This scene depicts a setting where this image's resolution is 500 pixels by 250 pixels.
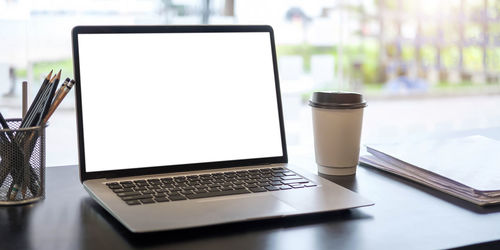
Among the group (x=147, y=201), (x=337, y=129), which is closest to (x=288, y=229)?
(x=147, y=201)

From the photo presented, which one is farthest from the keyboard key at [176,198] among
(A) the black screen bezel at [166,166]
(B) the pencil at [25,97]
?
(B) the pencil at [25,97]

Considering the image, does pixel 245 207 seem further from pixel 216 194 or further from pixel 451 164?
pixel 451 164

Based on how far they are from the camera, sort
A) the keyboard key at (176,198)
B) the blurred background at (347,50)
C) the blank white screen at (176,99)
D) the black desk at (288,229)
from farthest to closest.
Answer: the blurred background at (347,50) < the blank white screen at (176,99) < the keyboard key at (176,198) < the black desk at (288,229)

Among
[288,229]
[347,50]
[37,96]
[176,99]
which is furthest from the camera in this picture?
[347,50]

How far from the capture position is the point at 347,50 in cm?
556

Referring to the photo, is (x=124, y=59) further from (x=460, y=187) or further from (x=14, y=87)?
(x=14, y=87)

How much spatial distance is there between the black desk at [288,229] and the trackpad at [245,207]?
1cm

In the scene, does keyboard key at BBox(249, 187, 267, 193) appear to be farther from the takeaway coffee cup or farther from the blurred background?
the blurred background

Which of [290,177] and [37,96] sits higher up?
[37,96]

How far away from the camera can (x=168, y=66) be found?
3.09 feet

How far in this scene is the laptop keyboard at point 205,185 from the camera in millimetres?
785

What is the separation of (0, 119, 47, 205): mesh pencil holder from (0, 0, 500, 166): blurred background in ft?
8.09

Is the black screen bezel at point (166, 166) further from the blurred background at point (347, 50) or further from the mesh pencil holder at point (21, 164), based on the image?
the blurred background at point (347, 50)

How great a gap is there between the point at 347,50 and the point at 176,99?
4766 millimetres
